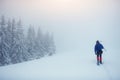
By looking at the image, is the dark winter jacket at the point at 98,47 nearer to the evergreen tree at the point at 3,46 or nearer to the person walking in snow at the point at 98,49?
the person walking in snow at the point at 98,49

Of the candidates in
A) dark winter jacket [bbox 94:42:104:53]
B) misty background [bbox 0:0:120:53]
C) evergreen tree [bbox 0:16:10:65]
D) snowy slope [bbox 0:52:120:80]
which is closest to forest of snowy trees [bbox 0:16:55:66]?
evergreen tree [bbox 0:16:10:65]

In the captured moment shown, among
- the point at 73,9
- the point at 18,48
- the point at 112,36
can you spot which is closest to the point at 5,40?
the point at 18,48

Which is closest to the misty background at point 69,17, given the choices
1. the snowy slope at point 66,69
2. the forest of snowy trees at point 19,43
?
the forest of snowy trees at point 19,43

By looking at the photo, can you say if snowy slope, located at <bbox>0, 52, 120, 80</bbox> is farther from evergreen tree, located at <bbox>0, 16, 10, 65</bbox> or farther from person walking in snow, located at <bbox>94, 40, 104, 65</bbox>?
evergreen tree, located at <bbox>0, 16, 10, 65</bbox>

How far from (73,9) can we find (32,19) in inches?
62.5

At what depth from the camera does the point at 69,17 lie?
22.7 ft

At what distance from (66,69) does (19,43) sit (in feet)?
7.44

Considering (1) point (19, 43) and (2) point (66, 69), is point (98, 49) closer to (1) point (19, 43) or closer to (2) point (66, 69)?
(2) point (66, 69)

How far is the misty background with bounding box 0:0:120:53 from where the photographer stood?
21.8 feet

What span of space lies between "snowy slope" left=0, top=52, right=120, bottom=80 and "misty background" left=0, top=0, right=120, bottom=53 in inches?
13.9

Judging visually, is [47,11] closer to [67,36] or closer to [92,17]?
[67,36]

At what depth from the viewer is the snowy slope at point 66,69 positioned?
215 inches

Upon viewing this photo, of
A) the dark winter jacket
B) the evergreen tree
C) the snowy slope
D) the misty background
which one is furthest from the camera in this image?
the evergreen tree

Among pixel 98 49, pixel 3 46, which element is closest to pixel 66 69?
pixel 98 49
